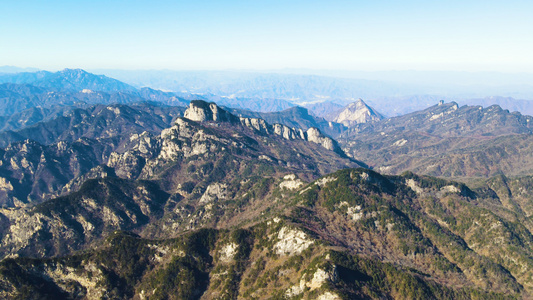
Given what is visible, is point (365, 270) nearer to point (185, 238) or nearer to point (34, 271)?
point (185, 238)

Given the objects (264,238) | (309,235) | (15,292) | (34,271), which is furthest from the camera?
(264,238)

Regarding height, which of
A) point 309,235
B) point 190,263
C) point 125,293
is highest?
point 309,235

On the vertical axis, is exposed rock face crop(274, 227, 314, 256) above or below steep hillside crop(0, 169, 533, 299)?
above

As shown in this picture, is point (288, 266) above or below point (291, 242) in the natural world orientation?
below

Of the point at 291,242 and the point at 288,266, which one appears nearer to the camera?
the point at 288,266

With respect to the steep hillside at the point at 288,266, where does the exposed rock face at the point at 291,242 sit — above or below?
above

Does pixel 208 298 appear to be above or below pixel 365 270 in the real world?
below

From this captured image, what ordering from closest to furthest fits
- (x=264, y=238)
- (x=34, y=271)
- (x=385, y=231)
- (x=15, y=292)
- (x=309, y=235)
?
(x=15, y=292) → (x=34, y=271) → (x=309, y=235) → (x=264, y=238) → (x=385, y=231)

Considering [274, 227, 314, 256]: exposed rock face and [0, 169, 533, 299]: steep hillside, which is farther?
[274, 227, 314, 256]: exposed rock face

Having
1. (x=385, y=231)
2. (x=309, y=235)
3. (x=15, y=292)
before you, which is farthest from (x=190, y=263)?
(x=385, y=231)

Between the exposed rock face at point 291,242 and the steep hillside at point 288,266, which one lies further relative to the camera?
the exposed rock face at point 291,242

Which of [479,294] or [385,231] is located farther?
[385,231]
